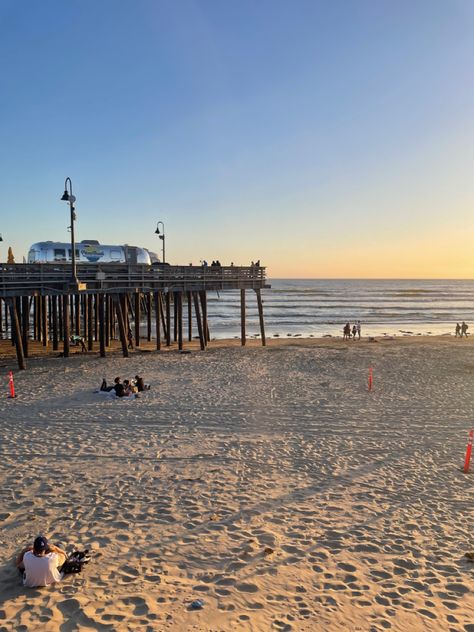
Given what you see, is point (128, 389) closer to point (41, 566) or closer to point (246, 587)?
point (41, 566)

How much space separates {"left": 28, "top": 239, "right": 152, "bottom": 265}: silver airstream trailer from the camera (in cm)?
2836

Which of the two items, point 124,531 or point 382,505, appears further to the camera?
point 382,505

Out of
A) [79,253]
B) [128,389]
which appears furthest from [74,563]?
[79,253]

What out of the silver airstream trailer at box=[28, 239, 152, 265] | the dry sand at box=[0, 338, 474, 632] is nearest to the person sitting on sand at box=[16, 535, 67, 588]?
the dry sand at box=[0, 338, 474, 632]

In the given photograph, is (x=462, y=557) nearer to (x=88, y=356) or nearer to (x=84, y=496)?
(x=84, y=496)

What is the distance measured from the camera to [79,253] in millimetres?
28469

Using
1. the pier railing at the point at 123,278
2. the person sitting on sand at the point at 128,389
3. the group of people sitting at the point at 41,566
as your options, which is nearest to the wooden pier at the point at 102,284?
the pier railing at the point at 123,278

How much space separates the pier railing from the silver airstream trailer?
5.95 m

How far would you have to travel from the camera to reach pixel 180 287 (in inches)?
941

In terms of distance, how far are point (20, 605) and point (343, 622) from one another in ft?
10.8

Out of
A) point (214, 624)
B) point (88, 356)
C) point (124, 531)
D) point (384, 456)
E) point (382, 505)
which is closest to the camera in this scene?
point (214, 624)

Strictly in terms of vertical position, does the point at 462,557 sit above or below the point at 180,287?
below

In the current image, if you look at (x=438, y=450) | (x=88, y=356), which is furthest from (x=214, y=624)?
(x=88, y=356)

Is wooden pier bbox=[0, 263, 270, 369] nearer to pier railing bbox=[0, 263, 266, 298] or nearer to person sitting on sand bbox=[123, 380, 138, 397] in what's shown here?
pier railing bbox=[0, 263, 266, 298]
